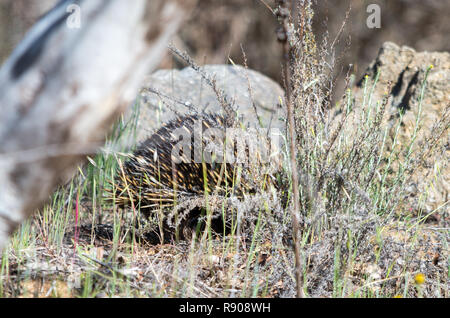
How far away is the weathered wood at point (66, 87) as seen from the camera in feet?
4.11

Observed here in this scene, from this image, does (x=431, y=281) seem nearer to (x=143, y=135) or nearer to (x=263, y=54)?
(x=143, y=135)

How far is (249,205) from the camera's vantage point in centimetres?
212

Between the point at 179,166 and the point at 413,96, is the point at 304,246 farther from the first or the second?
the point at 413,96

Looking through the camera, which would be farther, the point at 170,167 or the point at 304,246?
the point at 170,167

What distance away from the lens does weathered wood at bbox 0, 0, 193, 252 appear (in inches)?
49.4

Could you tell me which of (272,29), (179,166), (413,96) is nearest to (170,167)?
(179,166)

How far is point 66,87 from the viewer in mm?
1252

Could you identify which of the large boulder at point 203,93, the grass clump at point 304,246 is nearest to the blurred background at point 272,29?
the large boulder at point 203,93

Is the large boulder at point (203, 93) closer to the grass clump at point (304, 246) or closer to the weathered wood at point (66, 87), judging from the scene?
the grass clump at point (304, 246)

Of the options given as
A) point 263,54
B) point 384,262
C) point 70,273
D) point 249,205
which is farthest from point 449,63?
point 263,54

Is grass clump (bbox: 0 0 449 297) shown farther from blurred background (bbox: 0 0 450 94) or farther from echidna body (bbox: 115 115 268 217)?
blurred background (bbox: 0 0 450 94)

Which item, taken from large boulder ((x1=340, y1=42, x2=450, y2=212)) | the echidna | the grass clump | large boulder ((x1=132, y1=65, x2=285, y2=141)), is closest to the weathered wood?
the grass clump

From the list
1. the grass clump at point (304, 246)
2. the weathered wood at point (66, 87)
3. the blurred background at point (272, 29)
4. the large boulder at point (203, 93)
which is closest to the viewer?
the weathered wood at point (66, 87)

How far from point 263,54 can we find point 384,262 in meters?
6.33
